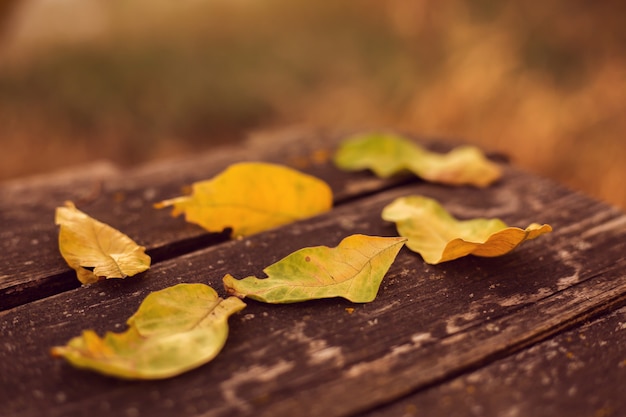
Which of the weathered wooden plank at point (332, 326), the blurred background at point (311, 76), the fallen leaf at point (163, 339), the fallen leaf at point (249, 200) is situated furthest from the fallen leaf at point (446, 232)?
the blurred background at point (311, 76)

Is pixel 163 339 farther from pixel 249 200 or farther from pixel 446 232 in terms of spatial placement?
pixel 446 232

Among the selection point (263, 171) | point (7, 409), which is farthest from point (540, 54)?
point (7, 409)

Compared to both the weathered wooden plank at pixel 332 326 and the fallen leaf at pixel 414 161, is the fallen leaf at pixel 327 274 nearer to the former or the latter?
the weathered wooden plank at pixel 332 326

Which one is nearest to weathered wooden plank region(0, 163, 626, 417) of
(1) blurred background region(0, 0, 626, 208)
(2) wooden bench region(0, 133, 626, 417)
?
(2) wooden bench region(0, 133, 626, 417)

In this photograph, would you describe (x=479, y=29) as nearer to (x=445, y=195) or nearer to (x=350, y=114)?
(x=350, y=114)

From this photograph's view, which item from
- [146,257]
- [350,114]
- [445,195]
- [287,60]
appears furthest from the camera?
[287,60]
